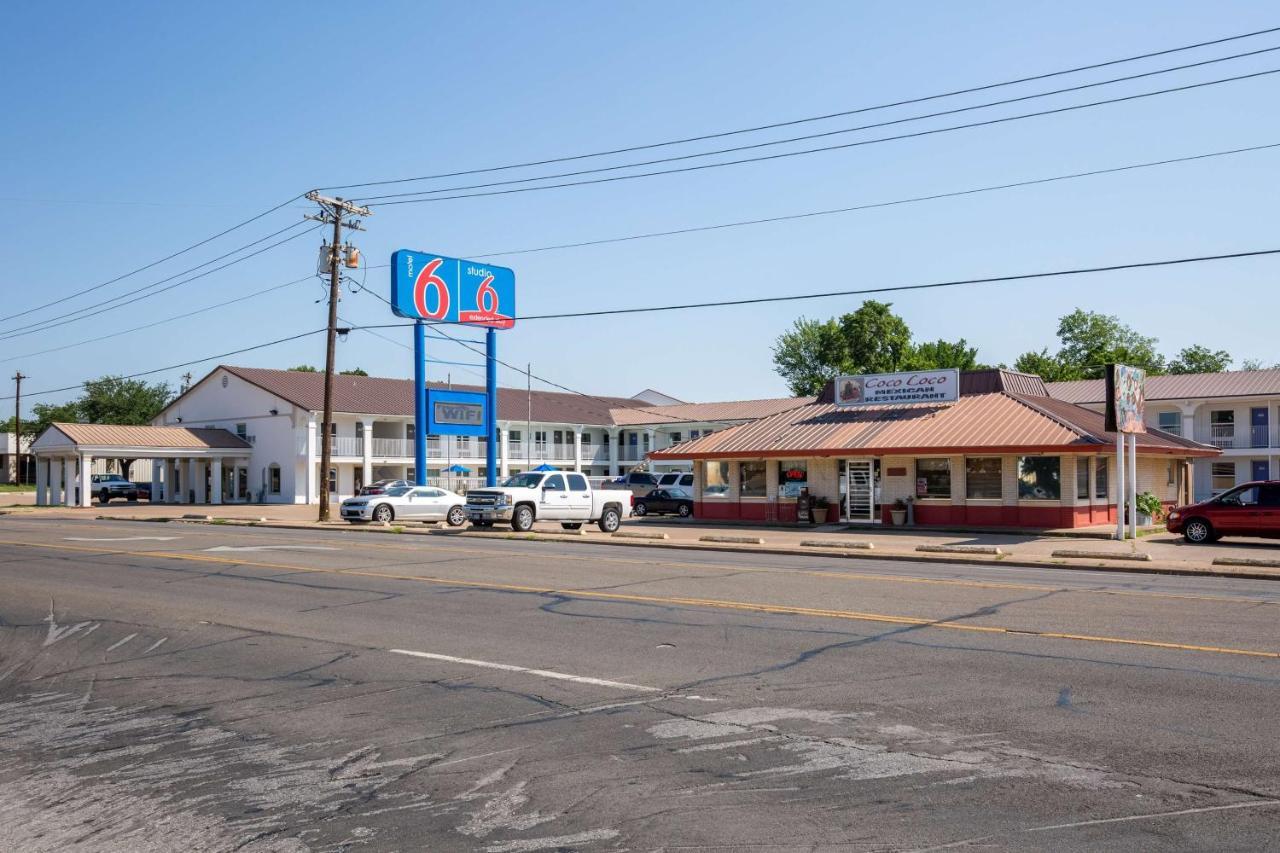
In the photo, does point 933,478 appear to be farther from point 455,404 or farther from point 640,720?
point 640,720

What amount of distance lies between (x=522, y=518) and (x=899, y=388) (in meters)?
16.1

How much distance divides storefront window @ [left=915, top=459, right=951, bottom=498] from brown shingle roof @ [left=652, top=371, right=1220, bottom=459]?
1.10 metres

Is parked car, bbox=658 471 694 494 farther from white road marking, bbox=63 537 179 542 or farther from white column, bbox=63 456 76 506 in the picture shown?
white column, bbox=63 456 76 506

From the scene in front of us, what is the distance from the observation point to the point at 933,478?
3603 centimetres

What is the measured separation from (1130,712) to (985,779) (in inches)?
89.6

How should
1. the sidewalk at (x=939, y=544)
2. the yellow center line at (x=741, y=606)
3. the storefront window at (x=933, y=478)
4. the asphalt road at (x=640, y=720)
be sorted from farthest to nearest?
the storefront window at (x=933, y=478) < the sidewalk at (x=939, y=544) < the yellow center line at (x=741, y=606) < the asphalt road at (x=640, y=720)

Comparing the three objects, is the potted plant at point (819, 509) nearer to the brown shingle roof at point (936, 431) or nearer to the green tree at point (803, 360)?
the brown shingle roof at point (936, 431)

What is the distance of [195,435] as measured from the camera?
6144 cm

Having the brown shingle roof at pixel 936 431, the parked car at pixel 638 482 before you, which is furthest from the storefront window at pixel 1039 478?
the parked car at pixel 638 482

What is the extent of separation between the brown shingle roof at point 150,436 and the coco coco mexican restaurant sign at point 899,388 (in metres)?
37.4

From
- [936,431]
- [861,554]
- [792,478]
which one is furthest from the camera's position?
[792,478]

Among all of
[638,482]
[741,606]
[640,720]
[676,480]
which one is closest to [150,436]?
[638,482]

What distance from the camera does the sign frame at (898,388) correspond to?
39031 mm

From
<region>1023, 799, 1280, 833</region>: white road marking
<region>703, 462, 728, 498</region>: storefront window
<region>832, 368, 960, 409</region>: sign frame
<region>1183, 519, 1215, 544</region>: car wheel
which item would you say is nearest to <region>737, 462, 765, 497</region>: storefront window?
<region>703, 462, 728, 498</region>: storefront window
